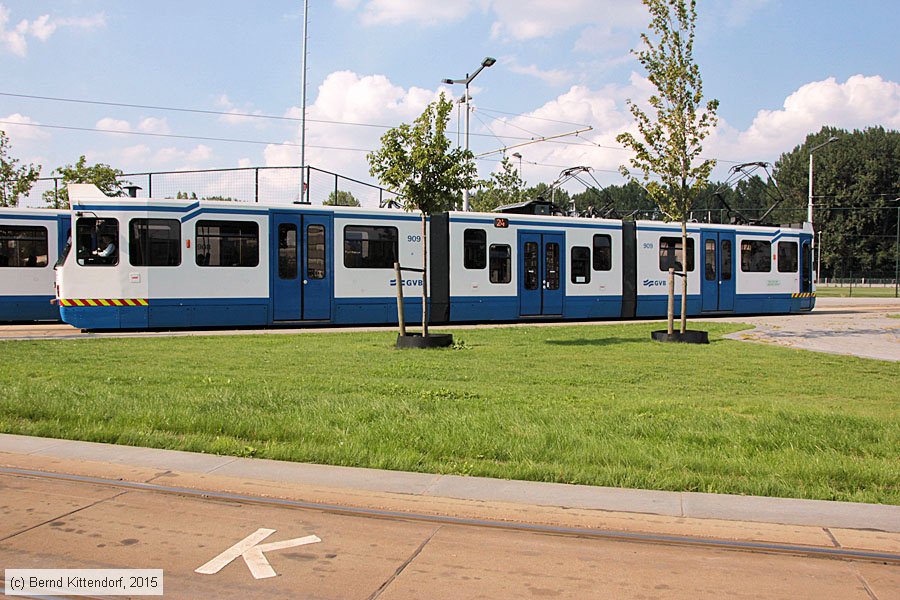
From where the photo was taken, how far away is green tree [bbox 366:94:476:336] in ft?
50.5

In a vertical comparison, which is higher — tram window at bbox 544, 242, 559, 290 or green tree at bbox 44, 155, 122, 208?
green tree at bbox 44, 155, 122, 208

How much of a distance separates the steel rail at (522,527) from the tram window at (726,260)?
2332 cm

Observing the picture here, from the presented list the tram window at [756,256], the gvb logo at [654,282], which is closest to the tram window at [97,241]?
the gvb logo at [654,282]

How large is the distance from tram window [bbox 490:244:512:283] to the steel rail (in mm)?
17523

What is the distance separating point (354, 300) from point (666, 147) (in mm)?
9281

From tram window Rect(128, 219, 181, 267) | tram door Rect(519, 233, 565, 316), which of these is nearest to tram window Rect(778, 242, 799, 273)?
tram door Rect(519, 233, 565, 316)

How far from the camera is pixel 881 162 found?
89500 millimetres

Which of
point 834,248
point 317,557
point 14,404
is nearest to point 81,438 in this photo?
point 14,404

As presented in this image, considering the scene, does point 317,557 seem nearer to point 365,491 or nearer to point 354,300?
point 365,491

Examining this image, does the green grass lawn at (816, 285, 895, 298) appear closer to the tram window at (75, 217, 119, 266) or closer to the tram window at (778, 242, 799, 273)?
the tram window at (778, 242, 799, 273)

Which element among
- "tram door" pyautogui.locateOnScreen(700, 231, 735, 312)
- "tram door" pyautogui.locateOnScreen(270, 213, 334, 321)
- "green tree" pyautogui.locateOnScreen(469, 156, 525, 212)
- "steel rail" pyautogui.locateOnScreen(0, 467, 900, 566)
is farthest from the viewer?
"green tree" pyautogui.locateOnScreen(469, 156, 525, 212)

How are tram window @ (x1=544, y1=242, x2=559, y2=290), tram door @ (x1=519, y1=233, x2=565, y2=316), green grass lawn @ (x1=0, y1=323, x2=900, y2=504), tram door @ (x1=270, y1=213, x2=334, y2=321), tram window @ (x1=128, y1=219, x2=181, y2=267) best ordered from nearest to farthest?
green grass lawn @ (x1=0, y1=323, x2=900, y2=504)
tram window @ (x1=128, y1=219, x2=181, y2=267)
tram door @ (x1=270, y1=213, x2=334, y2=321)
tram door @ (x1=519, y1=233, x2=565, y2=316)
tram window @ (x1=544, y1=242, x2=559, y2=290)

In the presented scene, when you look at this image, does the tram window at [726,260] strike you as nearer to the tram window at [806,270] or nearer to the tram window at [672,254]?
the tram window at [672,254]

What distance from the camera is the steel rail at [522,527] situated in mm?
4621
